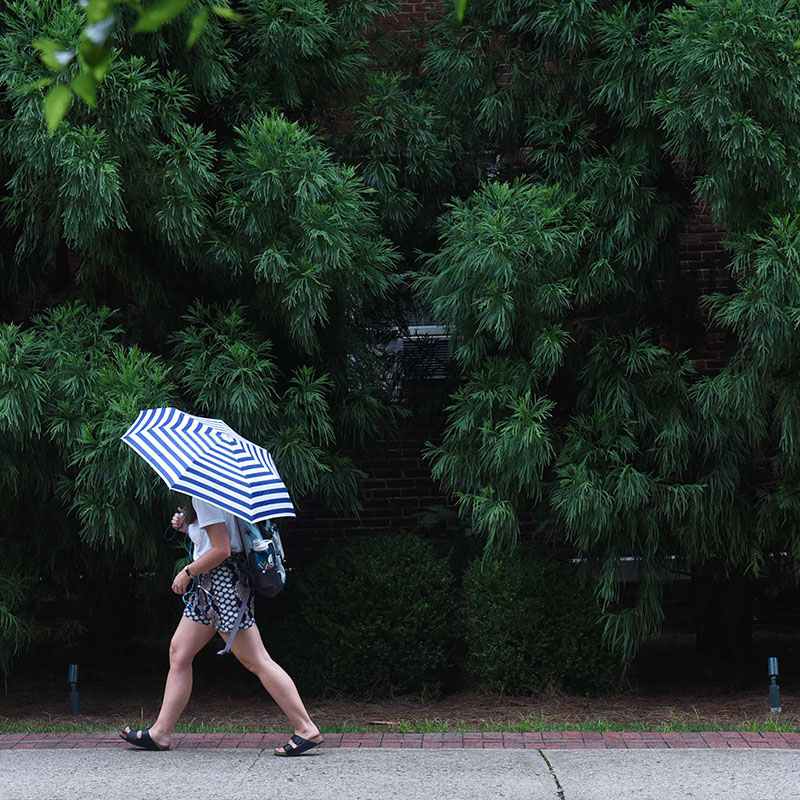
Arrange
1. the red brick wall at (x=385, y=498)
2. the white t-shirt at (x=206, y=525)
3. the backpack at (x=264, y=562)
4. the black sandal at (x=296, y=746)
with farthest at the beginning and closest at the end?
the red brick wall at (x=385, y=498)
the black sandal at (x=296, y=746)
the backpack at (x=264, y=562)
the white t-shirt at (x=206, y=525)

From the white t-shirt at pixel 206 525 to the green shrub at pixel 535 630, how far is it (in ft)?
7.21

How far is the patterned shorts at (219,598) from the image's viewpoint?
5469 millimetres

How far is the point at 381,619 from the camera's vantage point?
7238mm

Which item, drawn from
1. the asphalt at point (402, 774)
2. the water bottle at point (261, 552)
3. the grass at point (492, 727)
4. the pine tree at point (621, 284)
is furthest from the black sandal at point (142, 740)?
the pine tree at point (621, 284)

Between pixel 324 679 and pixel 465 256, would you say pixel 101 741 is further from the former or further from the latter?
pixel 465 256

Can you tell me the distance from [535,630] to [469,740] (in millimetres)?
1108

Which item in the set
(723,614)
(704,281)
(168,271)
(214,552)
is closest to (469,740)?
(214,552)

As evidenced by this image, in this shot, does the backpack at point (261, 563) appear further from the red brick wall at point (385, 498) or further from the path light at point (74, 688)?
the red brick wall at point (385, 498)

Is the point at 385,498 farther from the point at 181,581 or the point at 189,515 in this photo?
the point at 181,581

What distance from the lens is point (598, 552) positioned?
23.3ft

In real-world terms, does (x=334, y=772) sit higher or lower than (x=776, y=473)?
lower

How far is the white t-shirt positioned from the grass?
1.63 m

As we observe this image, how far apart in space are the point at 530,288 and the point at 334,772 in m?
3.01

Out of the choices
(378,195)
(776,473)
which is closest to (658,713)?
(776,473)
